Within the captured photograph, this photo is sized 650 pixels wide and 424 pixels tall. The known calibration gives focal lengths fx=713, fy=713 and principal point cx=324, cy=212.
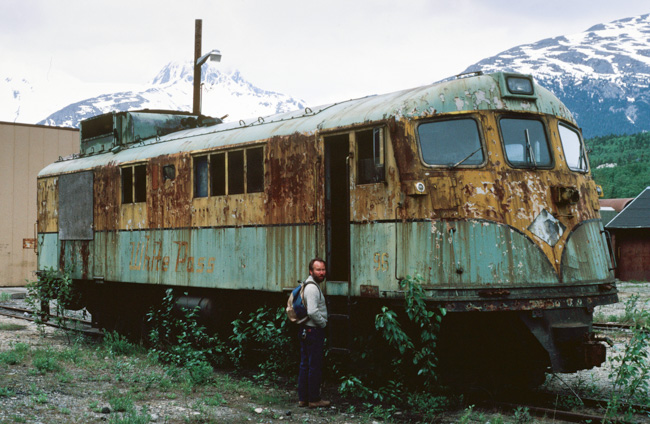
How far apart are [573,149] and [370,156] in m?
2.52

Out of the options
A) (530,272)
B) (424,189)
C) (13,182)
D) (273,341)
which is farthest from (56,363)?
(13,182)

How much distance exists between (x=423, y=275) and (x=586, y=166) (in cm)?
279

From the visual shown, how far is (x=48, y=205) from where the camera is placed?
51.1 ft

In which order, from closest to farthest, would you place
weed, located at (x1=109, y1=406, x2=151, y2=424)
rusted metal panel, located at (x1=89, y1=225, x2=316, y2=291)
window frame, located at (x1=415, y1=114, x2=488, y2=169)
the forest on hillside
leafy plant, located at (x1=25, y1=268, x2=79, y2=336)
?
weed, located at (x1=109, y1=406, x2=151, y2=424) → window frame, located at (x1=415, y1=114, x2=488, y2=169) → rusted metal panel, located at (x1=89, y1=225, x2=316, y2=291) → leafy plant, located at (x1=25, y1=268, x2=79, y2=336) → the forest on hillside

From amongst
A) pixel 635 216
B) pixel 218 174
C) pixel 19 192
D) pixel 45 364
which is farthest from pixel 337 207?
pixel 635 216

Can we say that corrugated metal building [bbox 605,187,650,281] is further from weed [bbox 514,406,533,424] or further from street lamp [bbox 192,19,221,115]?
weed [bbox 514,406,533,424]

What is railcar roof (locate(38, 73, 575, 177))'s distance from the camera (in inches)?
324

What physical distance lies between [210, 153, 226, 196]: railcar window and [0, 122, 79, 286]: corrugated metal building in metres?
20.8

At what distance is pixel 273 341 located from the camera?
32.1ft

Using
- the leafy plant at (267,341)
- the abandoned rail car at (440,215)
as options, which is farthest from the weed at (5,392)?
the abandoned rail car at (440,215)

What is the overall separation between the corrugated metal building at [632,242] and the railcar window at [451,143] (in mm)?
30137

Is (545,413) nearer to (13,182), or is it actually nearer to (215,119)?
(215,119)

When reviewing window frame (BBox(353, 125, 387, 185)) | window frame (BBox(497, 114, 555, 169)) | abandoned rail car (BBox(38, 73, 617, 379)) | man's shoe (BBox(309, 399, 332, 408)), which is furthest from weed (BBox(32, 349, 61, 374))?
window frame (BBox(497, 114, 555, 169))

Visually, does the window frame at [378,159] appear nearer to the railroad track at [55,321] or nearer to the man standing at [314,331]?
the man standing at [314,331]
